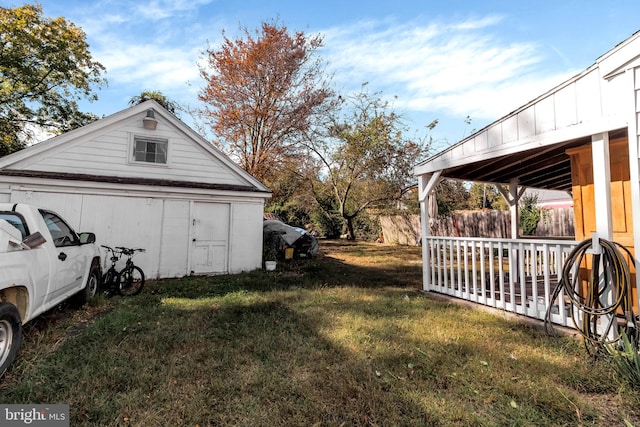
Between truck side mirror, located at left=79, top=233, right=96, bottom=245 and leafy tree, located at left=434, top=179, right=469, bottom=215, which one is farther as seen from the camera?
leafy tree, located at left=434, top=179, right=469, bottom=215

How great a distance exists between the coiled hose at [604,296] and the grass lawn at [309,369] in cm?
30

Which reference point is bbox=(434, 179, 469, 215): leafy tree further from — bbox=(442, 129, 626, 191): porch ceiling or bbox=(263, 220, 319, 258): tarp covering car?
bbox=(442, 129, 626, 191): porch ceiling

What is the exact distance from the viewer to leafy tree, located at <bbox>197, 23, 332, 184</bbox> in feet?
51.6

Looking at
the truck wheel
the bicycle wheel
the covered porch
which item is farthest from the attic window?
the covered porch

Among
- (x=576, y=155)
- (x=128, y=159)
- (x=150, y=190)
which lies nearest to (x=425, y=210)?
(x=576, y=155)

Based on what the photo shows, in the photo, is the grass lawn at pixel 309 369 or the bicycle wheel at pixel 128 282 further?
the bicycle wheel at pixel 128 282

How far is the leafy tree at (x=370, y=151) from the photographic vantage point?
1833cm

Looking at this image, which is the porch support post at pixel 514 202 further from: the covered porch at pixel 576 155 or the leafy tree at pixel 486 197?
the leafy tree at pixel 486 197

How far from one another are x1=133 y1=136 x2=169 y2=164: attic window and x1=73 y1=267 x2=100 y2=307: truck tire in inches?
144

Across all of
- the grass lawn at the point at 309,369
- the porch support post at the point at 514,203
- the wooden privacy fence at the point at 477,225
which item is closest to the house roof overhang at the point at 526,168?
the porch support post at the point at 514,203

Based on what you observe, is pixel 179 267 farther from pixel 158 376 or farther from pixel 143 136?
pixel 158 376

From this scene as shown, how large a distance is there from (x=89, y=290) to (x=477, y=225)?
17.1m

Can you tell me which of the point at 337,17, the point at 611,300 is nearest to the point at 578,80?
the point at 611,300

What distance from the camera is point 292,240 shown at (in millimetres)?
12039
